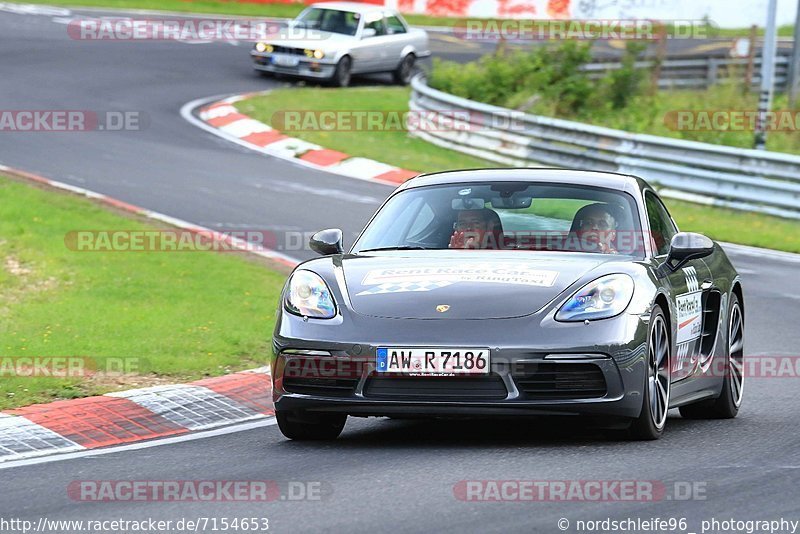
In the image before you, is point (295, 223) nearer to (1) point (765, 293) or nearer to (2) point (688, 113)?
(1) point (765, 293)

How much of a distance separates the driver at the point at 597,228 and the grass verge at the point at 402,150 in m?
9.05

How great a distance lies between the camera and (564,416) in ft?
23.4

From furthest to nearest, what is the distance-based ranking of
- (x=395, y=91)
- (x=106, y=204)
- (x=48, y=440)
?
(x=395, y=91), (x=106, y=204), (x=48, y=440)

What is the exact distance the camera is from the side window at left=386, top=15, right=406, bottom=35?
30.4m

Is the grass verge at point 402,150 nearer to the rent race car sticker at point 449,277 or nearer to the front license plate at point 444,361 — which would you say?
the rent race car sticker at point 449,277

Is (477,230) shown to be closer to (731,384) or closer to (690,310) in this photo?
(690,310)

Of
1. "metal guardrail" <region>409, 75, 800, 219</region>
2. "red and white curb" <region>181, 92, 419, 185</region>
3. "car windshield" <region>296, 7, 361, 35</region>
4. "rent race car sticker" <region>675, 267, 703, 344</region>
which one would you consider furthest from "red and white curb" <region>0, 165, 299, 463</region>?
"car windshield" <region>296, 7, 361, 35</region>

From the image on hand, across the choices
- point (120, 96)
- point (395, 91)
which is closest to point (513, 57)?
point (395, 91)

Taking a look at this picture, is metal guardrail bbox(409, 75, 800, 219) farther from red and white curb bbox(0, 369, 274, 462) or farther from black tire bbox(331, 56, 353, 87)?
red and white curb bbox(0, 369, 274, 462)

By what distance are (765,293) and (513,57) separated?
45.0ft

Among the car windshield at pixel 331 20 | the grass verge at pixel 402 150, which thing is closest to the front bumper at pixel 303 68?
the grass verge at pixel 402 150

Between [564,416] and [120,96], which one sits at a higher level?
[564,416]

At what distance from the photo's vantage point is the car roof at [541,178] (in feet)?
28.1

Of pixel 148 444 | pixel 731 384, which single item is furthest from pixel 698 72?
pixel 148 444
